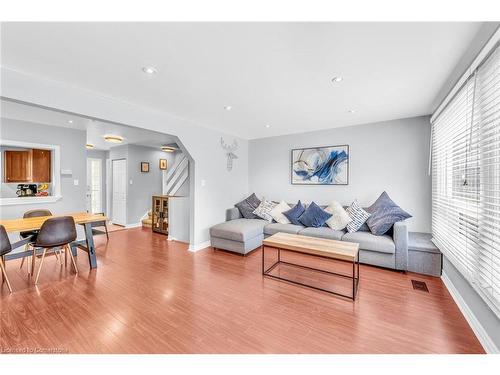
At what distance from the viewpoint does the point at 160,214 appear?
16.6ft

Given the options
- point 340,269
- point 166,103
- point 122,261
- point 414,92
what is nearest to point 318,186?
point 340,269

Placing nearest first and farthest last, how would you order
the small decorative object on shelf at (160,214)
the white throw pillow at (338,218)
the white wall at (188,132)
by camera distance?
the white wall at (188,132)
the white throw pillow at (338,218)
the small decorative object on shelf at (160,214)

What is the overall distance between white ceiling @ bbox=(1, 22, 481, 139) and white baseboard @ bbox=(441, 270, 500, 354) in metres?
2.20

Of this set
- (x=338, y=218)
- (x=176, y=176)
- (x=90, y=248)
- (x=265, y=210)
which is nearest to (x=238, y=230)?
(x=265, y=210)

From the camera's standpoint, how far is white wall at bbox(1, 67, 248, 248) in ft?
6.63

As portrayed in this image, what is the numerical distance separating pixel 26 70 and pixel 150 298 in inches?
101

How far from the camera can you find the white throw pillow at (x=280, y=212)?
4148 millimetres

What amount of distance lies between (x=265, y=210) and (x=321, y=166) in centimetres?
151

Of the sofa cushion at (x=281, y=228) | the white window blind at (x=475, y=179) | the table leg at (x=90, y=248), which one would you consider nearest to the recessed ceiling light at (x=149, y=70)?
the table leg at (x=90, y=248)

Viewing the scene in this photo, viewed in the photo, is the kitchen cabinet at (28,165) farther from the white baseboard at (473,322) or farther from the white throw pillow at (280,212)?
the white baseboard at (473,322)

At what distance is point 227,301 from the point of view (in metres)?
2.15

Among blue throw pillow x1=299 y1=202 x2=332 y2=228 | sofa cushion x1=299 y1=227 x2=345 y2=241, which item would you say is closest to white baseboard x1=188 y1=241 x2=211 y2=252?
sofa cushion x1=299 y1=227 x2=345 y2=241

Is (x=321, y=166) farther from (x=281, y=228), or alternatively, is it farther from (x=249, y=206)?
(x=249, y=206)

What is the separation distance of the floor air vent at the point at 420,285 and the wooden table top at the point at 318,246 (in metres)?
0.81
